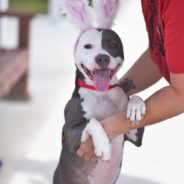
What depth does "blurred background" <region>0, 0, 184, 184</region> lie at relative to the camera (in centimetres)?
142

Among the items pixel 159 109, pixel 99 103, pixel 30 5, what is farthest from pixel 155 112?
pixel 30 5

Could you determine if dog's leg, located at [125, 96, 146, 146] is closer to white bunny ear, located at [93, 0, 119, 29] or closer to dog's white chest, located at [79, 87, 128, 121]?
dog's white chest, located at [79, 87, 128, 121]

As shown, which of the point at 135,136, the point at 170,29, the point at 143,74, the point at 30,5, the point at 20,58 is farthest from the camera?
the point at 30,5

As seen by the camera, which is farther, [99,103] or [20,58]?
[20,58]

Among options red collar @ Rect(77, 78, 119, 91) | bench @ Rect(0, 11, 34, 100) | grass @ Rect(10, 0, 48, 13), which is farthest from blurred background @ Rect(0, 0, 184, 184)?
grass @ Rect(10, 0, 48, 13)

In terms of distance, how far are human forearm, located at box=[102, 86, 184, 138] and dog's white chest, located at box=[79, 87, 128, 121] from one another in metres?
0.03

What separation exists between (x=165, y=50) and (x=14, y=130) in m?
2.08

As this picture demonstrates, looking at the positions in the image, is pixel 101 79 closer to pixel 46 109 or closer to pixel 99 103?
pixel 99 103

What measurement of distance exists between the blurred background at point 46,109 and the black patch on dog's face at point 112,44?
0.17 feet

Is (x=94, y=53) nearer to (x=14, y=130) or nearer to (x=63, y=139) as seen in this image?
(x=63, y=139)

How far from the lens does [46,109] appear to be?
3309mm

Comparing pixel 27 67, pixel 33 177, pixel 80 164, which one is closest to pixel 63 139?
pixel 80 164

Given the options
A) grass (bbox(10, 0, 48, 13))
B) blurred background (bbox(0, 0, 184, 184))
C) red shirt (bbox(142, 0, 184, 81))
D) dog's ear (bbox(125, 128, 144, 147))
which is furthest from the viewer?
grass (bbox(10, 0, 48, 13))

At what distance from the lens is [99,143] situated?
3.09 ft
